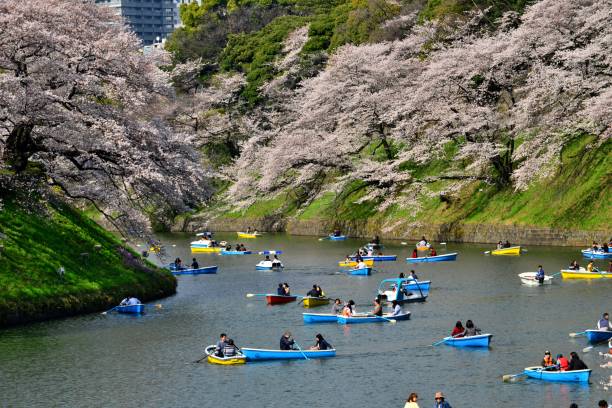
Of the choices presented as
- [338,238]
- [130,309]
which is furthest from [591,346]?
[338,238]

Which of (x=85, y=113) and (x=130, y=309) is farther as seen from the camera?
(x=85, y=113)

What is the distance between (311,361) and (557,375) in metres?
9.16

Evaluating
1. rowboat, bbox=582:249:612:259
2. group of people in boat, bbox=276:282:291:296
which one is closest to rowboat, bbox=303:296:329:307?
group of people in boat, bbox=276:282:291:296

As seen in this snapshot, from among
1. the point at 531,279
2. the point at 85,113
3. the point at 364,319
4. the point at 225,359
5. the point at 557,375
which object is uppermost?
the point at 85,113

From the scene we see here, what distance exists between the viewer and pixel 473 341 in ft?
130

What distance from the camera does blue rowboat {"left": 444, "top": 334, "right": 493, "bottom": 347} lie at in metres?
39.4

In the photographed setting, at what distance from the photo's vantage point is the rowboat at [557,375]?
110ft

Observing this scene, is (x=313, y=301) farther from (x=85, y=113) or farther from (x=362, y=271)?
(x=85, y=113)

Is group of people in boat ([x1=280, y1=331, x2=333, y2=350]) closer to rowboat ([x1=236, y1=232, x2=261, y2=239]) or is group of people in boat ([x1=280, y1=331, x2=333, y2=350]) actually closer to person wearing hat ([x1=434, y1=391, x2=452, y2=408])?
person wearing hat ([x1=434, y1=391, x2=452, y2=408])

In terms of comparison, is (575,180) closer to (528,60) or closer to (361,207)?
(528,60)

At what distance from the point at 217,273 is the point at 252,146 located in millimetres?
34850

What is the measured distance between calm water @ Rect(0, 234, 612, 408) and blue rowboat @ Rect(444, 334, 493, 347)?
0.44 metres

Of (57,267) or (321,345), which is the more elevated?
(57,267)

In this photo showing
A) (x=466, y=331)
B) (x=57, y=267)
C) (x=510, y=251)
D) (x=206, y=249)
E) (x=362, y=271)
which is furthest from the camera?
(x=206, y=249)
